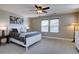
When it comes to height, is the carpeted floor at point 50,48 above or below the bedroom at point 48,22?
below

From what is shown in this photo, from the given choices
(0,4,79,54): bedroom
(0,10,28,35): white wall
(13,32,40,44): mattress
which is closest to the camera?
(0,4,79,54): bedroom

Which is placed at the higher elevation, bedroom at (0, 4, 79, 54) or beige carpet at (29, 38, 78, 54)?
bedroom at (0, 4, 79, 54)

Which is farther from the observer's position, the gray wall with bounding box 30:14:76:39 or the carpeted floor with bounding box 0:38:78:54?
the carpeted floor with bounding box 0:38:78:54

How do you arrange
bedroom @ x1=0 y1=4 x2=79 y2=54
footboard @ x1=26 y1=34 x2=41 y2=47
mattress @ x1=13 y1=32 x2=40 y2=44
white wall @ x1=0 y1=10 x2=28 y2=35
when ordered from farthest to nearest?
footboard @ x1=26 y1=34 x2=41 y2=47, mattress @ x1=13 y1=32 x2=40 y2=44, white wall @ x1=0 y1=10 x2=28 y2=35, bedroom @ x1=0 y1=4 x2=79 y2=54

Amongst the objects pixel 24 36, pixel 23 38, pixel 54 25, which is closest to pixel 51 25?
pixel 54 25

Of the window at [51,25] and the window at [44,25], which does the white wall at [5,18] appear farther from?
the window at [51,25]

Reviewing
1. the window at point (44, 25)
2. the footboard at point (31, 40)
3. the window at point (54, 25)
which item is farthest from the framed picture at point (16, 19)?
the window at point (54, 25)

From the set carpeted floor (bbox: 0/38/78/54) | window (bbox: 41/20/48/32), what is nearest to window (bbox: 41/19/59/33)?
window (bbox: 41/20/48/32)

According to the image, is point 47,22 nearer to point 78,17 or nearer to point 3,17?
point 78,17

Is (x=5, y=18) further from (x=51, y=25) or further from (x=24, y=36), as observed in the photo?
(x=51, y=25)

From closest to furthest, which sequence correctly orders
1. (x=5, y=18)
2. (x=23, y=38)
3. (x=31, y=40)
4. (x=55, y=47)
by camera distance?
(x=5, y=18)
(x=55, y=47)
(x=23, y=38)
(x=31, y=40)

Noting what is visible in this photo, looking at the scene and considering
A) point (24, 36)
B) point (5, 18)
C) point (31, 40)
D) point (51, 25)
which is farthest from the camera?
point (31, 40)

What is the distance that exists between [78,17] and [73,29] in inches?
15.9

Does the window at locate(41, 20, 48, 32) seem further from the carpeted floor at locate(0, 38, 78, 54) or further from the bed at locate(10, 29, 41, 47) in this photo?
the bed at locate(10, 29, 41, 47)
